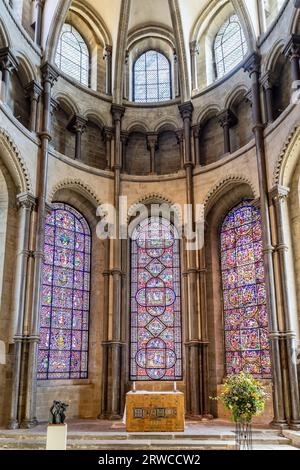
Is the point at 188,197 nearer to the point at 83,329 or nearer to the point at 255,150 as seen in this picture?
the point at 255,150

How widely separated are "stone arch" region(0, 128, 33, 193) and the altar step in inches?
250

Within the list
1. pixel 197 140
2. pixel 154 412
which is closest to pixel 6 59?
pixel 197 140

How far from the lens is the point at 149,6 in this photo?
17.4 m

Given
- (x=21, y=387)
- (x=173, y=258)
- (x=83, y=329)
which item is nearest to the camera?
(x=21, y=387)

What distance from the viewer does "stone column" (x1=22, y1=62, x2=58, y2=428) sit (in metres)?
11.8

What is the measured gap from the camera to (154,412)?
11031 millimetres

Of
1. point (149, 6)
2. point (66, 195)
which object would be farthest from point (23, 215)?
point (149, 6)

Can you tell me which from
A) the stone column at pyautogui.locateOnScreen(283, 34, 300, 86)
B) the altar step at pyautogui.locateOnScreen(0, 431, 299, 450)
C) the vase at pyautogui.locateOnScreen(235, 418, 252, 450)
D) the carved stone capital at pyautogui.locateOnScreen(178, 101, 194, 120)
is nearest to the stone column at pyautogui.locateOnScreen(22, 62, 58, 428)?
the altar step at pyautogui.locateOnScreen(0, 431, 299, 450)

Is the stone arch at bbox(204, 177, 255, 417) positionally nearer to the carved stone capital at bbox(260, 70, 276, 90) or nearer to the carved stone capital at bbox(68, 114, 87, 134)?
the carved stone capital at bbox(260, 70, 276, 90)

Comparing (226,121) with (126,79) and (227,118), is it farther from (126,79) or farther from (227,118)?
(126,79)

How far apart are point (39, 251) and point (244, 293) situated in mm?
6084

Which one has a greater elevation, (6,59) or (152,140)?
(6,59)

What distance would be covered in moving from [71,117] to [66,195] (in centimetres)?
275

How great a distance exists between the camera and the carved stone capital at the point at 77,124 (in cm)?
1576
